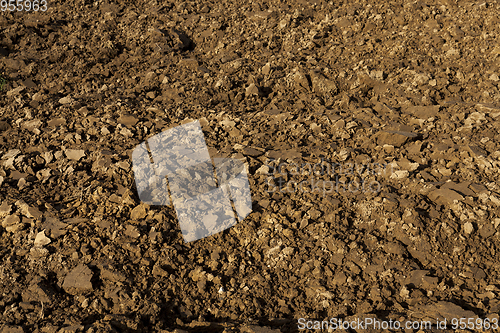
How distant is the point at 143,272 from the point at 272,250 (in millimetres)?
851

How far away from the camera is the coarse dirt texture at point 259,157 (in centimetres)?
250

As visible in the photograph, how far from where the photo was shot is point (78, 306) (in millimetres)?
2469

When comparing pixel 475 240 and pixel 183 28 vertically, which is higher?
pixel 183 28

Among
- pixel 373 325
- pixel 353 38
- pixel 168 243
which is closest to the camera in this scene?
pixel 373 325

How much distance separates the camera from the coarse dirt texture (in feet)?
8.21

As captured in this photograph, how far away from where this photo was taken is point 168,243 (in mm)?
2818

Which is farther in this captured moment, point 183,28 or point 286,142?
point 183,28

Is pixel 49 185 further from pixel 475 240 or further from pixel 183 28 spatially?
pixel 475 240

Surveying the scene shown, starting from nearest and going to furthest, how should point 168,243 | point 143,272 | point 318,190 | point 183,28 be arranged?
1. point 143,272
2. point 168,243
3. point 318,190
4. point 183,28

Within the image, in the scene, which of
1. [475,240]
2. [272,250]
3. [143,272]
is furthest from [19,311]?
[475,240]

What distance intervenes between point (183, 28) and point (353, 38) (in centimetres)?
211

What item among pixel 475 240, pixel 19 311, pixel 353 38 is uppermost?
pixel 353 38

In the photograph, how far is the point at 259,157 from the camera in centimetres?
340

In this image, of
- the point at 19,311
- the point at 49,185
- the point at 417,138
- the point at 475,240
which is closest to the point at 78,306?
the point at 19,311
